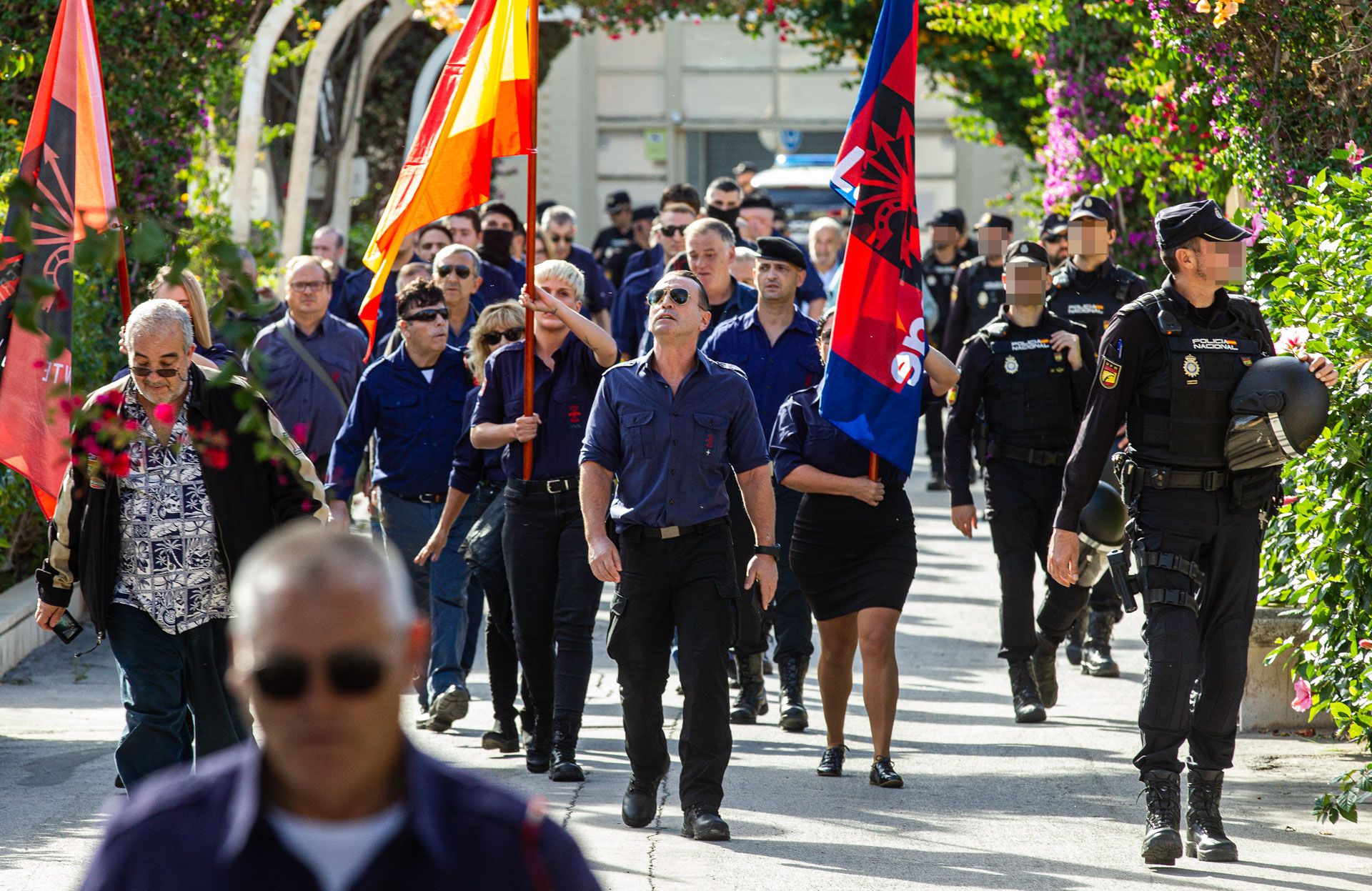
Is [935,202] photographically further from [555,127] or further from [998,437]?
[998,437]

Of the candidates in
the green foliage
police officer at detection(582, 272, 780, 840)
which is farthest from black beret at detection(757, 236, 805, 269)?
the green foliage

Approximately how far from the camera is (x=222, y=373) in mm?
2717

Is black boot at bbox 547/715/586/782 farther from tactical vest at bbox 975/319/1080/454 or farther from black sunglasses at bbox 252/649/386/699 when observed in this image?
black sunglasses at bbox 252/649/386/699

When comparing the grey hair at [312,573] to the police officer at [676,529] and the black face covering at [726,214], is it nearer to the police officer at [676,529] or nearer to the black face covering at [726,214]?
the police officer at [676,529]

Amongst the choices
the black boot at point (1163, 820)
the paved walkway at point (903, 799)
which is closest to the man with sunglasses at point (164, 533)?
the paved walkway at point (903, 799)

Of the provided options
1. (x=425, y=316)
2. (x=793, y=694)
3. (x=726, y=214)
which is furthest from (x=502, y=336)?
(x=726, y=214)

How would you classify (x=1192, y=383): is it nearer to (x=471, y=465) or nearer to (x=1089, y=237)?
(x=471, y=465)

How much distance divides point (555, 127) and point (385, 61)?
1297 centimetres

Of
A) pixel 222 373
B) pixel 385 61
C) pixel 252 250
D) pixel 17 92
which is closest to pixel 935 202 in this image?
pixel 385 61

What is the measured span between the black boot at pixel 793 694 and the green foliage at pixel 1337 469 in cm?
224

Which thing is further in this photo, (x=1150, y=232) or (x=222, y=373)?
(x=1150, y=232)

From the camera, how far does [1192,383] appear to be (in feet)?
19.3

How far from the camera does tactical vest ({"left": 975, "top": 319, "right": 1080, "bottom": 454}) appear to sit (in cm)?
820

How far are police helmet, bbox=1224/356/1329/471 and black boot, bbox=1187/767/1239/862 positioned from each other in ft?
3.28
